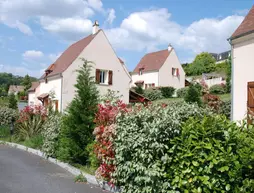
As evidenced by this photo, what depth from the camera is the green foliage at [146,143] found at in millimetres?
5250

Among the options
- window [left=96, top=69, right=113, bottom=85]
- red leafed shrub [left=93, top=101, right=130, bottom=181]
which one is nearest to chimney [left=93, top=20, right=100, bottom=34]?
window [left=96, top=69, right=113, bottom=85]

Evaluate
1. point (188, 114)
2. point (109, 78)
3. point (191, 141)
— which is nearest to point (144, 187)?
point (191, 141)

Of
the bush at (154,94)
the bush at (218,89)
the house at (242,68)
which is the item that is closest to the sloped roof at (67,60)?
the bush at (154,94)

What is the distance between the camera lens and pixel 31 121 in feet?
50.1

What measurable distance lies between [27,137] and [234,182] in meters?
12.7

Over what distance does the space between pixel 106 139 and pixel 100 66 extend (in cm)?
2187

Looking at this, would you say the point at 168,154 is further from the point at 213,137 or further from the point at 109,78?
the point at 109,78

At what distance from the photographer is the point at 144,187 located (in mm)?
5383

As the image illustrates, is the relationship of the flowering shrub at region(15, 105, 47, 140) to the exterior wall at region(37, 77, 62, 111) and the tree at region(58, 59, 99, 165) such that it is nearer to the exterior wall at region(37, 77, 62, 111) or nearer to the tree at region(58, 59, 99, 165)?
the tree at region(58, 59, 99, 165)

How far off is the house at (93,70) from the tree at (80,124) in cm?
1663

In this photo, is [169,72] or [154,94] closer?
[154,94]

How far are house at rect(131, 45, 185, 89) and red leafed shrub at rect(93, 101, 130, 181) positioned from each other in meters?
35.7

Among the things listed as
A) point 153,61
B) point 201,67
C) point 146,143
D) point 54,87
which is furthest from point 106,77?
point 201,67

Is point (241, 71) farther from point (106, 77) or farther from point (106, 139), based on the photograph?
point (106, 77)
